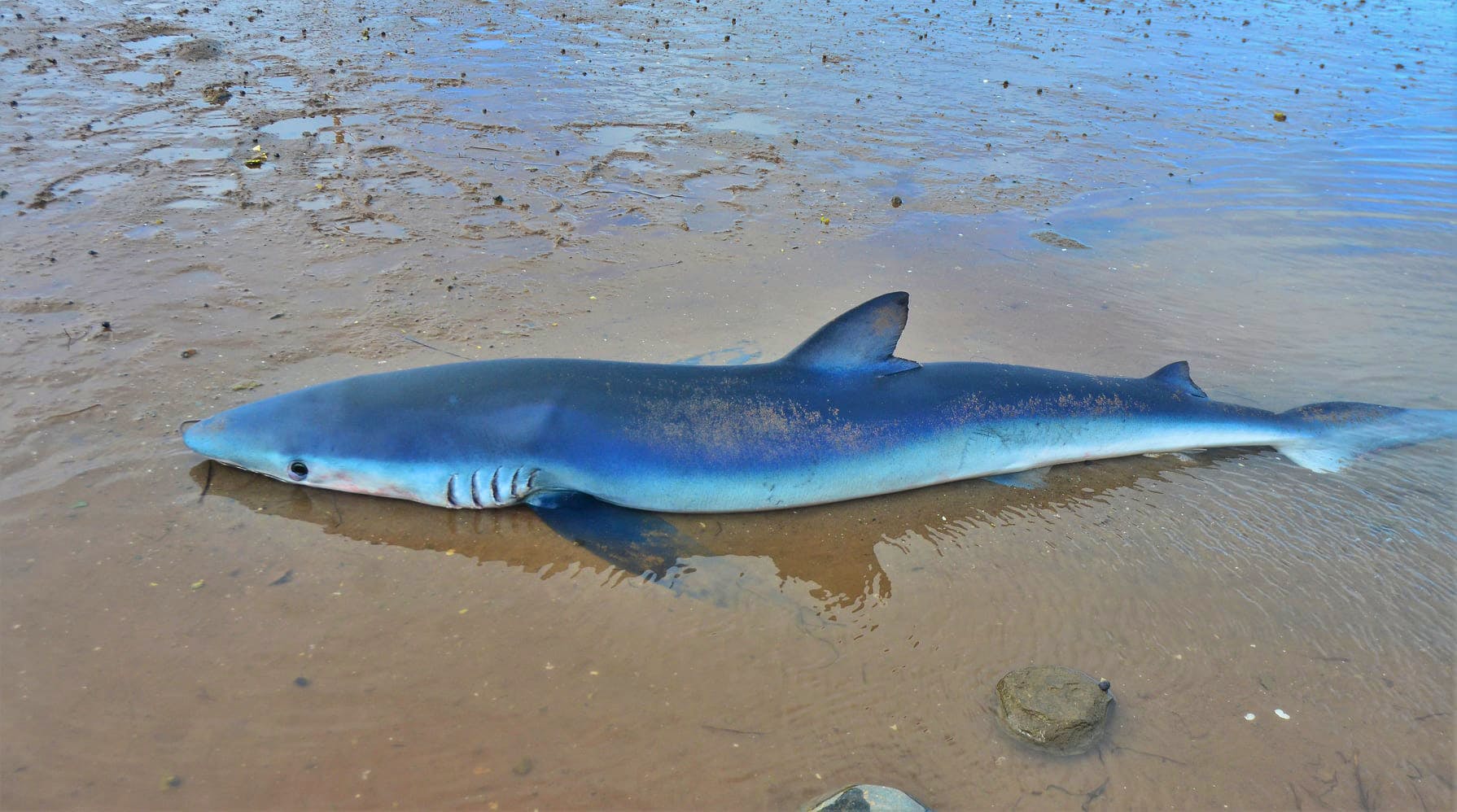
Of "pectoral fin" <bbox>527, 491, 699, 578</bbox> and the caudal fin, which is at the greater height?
the caudal fin

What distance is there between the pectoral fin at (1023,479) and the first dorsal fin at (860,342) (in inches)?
32.2

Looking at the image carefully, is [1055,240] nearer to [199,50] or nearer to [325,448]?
[325,448]

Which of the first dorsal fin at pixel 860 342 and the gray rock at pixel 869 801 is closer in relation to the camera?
the gray rock at pixel 869 801

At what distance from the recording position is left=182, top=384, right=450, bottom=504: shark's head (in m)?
3.75

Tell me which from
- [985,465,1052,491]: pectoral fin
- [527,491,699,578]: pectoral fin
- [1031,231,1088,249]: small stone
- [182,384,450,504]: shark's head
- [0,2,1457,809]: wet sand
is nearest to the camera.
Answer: [0,2,1457,809]: wet sand

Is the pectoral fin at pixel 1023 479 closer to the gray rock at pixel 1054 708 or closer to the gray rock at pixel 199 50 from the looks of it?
the gray rock at pixel 1054 708

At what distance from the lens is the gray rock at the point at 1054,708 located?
290cm

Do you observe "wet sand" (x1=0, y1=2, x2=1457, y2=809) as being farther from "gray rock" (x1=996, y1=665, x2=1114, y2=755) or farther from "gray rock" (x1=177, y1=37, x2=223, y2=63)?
"gray rock" (x1=177, y1=37, x2=223, y2=63)

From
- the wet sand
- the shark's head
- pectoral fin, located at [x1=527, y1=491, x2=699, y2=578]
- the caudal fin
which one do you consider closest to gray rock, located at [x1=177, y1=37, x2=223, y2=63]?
the wet sand

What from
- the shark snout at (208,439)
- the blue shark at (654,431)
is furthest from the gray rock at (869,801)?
the shark snout at (208,439)

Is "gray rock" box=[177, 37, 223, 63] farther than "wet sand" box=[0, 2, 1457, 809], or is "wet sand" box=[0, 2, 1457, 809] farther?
"gray rock" box=[177, 37, 223, 63]

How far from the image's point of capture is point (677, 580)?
3.60 meters

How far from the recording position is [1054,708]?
2947 millimetres

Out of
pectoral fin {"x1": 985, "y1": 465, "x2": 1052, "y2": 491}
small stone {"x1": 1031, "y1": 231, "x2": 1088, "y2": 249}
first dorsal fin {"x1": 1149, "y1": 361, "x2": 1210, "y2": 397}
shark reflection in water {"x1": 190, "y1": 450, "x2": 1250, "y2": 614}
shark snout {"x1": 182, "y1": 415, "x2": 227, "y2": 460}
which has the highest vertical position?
small stone {"x1": 1031, "y1": 231, "x2": 1088, "y2": 249}
